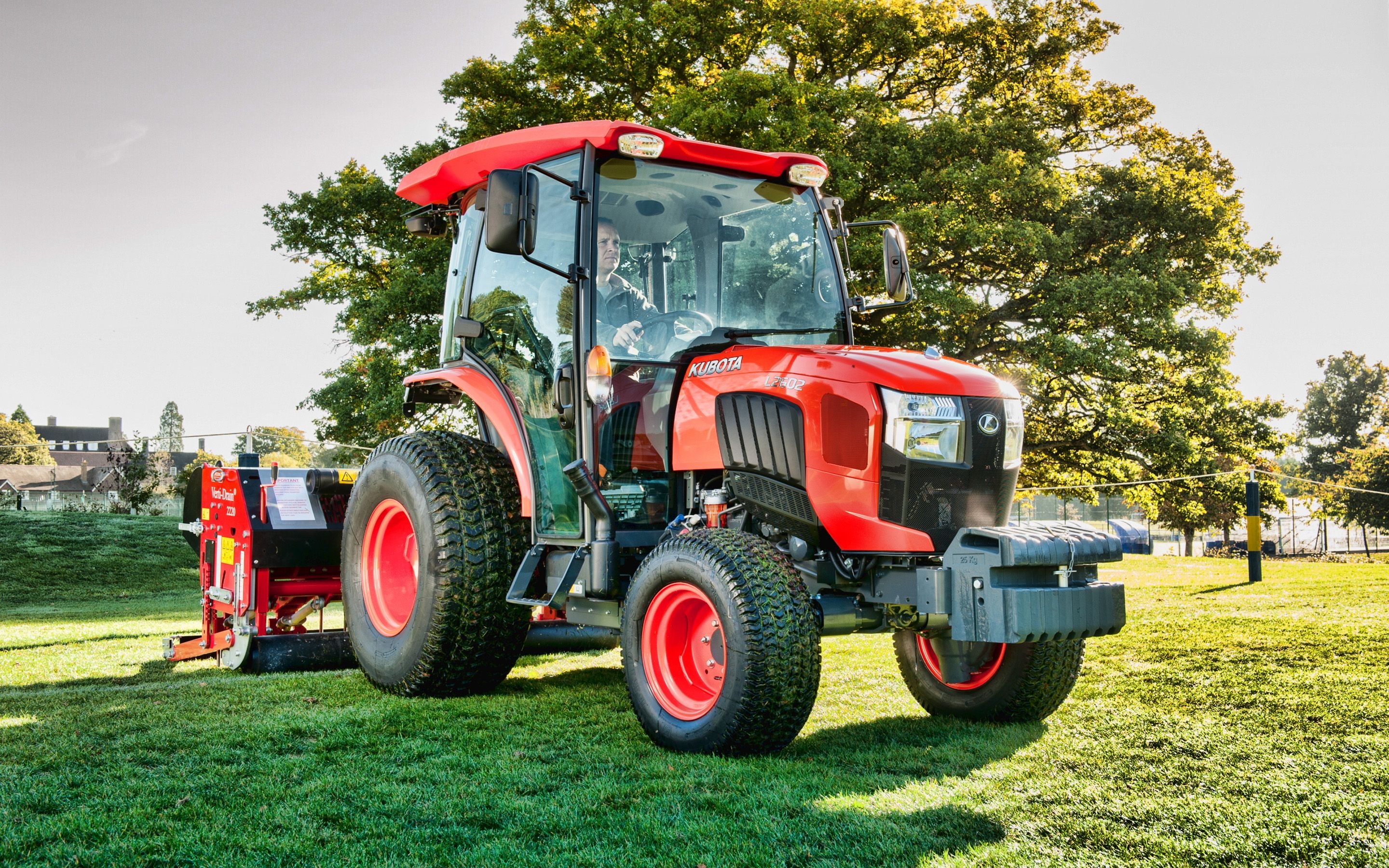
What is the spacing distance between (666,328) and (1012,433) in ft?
5.36

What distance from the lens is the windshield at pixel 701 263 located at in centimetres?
496

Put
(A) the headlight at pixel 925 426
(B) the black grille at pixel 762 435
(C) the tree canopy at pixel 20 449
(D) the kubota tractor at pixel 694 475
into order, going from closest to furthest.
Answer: (D) the kubota tractor at pixel 694 475 < (A) the headlight at pixel 925 426 < (B) the black grille at pixel 762 435 < (C) the tree canopy at pixel 20 449

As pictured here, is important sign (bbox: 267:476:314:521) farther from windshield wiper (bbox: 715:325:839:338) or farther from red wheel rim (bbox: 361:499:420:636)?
windshield wiper (bbox: 715:325:839:338)

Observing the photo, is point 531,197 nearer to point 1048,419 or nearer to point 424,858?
point 424,858

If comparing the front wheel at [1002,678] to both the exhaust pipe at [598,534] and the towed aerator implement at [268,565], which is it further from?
the towed aerator implement at [268,565]

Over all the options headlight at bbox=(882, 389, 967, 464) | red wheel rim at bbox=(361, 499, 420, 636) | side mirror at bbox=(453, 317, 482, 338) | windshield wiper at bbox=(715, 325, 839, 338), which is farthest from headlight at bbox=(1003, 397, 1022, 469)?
red wheel rim at bbox=(361, 499, 420, 636)

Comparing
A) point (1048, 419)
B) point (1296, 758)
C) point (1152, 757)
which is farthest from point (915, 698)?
point (1048, 419)

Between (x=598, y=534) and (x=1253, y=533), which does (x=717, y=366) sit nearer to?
(x=598, y=534)

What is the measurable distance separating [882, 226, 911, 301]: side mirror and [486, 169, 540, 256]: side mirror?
5.70 ft

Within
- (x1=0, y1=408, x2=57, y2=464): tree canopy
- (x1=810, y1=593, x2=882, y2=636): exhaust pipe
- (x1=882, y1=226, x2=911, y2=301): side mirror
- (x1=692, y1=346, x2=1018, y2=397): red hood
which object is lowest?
(x1=810, y1=593, x2=882, y2=636): exhaust pipe

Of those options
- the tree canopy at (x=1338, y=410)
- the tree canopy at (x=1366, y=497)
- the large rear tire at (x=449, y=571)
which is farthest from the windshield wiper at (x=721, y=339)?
the tree canopy at (x=1338, y=410)

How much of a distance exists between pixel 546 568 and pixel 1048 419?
15.1 meters

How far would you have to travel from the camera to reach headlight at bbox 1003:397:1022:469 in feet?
14.3

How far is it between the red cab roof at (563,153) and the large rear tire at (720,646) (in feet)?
6.12
